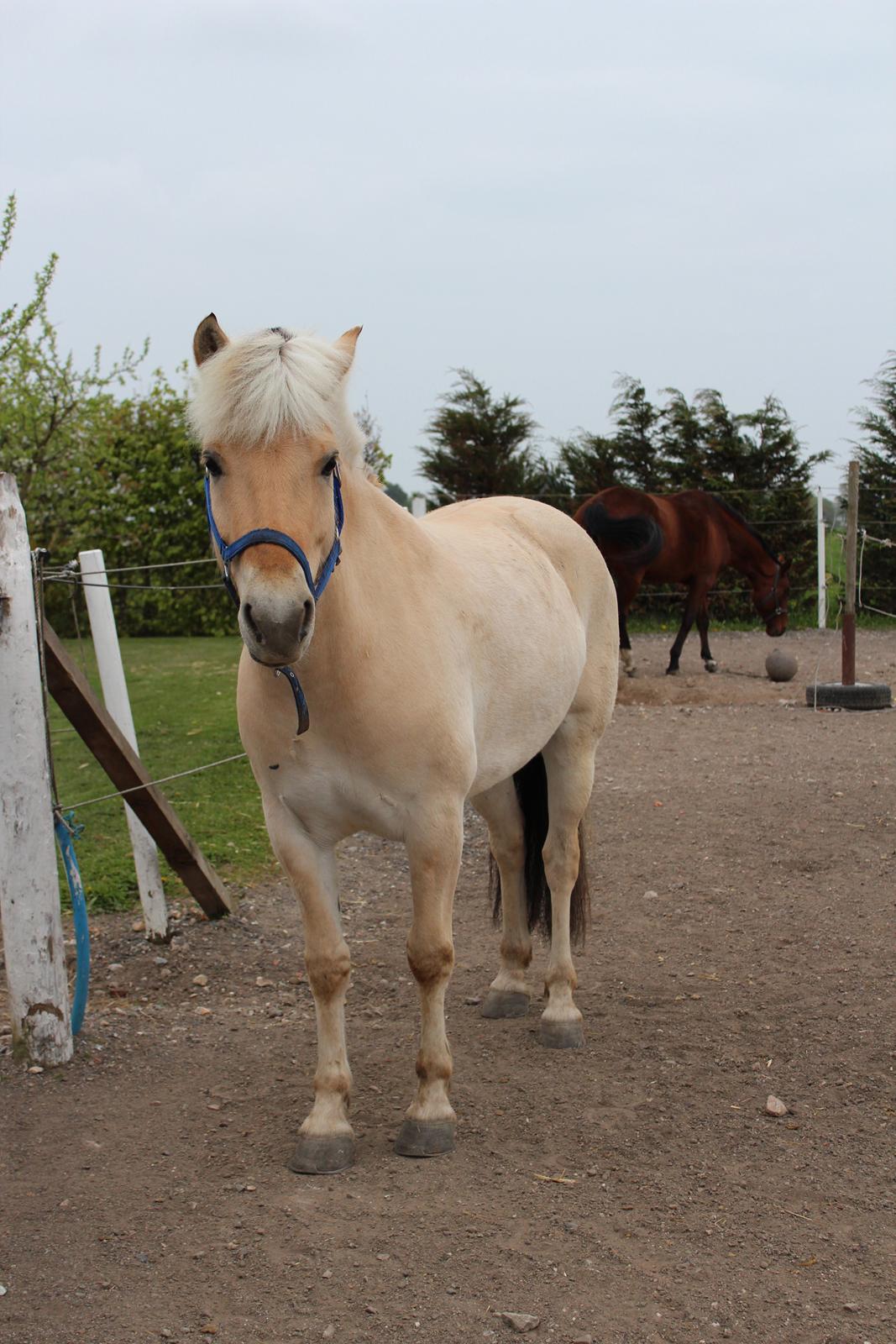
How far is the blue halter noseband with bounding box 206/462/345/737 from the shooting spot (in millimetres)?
2471

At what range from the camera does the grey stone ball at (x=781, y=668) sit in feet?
38.7

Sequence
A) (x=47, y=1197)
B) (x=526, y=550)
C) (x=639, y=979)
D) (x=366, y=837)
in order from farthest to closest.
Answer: (x=366, y=837)
(x=639, y=979)
(x=526, y=550)
(x=47, y=1197)

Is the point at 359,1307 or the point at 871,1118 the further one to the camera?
the point at 871,1118

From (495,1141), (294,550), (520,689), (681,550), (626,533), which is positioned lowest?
(495,1141)

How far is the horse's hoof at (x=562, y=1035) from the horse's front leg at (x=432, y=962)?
70 centimetres

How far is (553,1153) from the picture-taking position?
3145mm

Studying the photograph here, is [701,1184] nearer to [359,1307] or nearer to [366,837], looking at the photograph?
[359,1307]

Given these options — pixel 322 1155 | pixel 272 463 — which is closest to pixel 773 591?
pixel 322 1155

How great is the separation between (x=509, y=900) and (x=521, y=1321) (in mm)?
1991

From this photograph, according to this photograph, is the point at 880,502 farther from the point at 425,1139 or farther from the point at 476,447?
the point at 425,1139

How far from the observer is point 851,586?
33.4ft

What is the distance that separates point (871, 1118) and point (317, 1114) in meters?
1.53

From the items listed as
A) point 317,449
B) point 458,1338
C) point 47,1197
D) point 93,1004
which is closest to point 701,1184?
point 458,1338

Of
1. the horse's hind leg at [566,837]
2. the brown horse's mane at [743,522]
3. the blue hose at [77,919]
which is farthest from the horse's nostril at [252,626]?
the brown horse's mane at [743,522]
